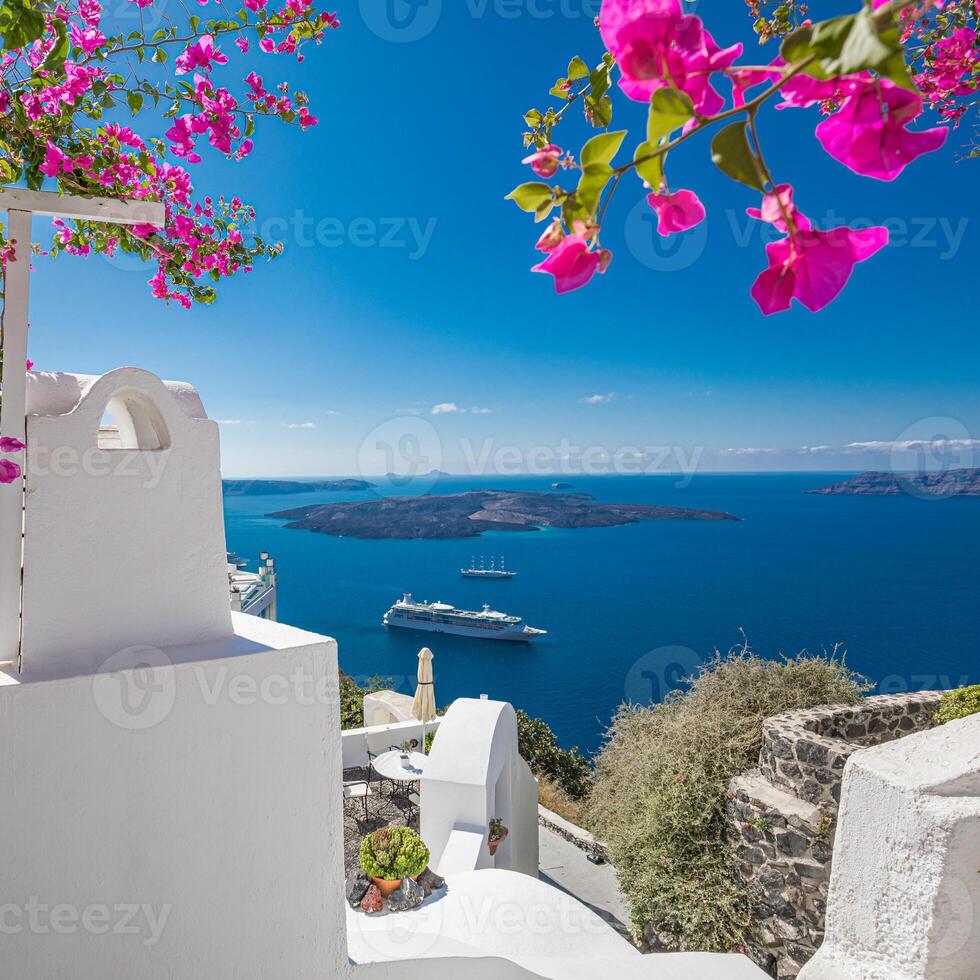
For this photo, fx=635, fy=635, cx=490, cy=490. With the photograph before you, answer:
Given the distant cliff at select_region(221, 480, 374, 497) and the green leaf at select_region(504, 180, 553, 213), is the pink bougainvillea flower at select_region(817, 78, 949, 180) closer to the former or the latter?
the green leaf at select_region(504, 180, 553, 213)

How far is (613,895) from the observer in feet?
25.1

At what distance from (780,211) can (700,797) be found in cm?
661

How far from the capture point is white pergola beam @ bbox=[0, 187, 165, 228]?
1.95 metres

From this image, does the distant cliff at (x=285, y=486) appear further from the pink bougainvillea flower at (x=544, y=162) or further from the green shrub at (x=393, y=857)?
the pink bougainvillea flower at (x=544, y=162)

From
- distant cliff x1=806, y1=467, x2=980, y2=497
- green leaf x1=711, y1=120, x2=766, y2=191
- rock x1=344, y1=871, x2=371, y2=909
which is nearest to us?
green leaf x1=711, y1=120, x2=766, y2=191

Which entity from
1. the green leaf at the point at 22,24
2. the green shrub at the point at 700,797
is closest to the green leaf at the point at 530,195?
the green leaf at the point at 22,24

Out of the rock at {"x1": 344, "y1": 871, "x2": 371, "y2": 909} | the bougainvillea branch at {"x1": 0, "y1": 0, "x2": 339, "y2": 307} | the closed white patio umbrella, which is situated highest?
the bougainvillea branch at {"x1": 0, "y1": 0, "x2": 339, "y2": 307}

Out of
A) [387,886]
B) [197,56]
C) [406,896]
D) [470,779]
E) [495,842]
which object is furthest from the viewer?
[495,842]

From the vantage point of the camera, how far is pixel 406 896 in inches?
155

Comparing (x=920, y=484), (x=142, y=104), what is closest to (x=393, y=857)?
(x=142, y=104)

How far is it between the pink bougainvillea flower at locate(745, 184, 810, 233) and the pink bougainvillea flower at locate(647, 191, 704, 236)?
6 cm

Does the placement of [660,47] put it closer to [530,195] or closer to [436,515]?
[530,195]

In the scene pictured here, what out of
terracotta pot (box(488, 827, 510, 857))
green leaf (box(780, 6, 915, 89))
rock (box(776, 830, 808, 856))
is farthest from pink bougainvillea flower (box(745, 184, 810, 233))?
terracotta pot (box(488, 827, 510, 857))

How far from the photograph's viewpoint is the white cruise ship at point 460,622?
36875 millimetres
